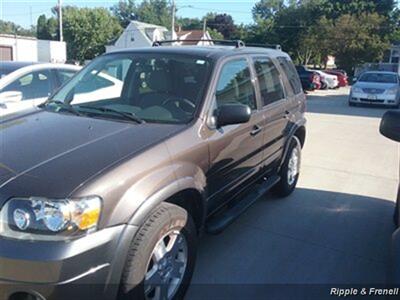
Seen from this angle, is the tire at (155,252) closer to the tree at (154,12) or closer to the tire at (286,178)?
the tire at (286,178)

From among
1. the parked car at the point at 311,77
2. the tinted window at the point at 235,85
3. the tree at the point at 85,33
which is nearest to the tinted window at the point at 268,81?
the tinted window at the point at 235,85

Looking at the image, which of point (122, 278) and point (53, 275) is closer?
point (53, 275)

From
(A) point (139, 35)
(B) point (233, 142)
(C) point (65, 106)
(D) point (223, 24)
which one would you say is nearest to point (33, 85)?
(C) point (65, 106)

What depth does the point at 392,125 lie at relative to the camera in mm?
2980

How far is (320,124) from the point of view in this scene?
41.1ft

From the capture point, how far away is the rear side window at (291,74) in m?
5.30

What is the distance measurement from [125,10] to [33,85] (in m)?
109

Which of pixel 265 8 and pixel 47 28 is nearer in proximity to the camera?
pixel 47 28

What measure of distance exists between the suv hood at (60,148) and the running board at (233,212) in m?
0.95

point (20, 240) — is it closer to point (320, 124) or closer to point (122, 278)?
point (122, 278)

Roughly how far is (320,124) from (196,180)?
1007 cm

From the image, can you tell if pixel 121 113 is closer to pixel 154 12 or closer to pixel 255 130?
pixel 255 130

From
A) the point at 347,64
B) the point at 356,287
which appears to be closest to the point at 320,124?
the point at 356,287

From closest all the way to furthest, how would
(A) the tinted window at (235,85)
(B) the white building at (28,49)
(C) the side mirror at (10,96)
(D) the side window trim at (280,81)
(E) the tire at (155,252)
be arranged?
(E) the tire at (155,252)
(A) the tinted window at (235,85)
(D) the side window trim at (280,81)
(C) the side mirror at (10,96)
(B) the white building at (28,49)
